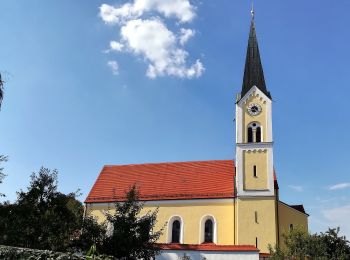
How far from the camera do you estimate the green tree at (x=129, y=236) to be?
20.7 metres

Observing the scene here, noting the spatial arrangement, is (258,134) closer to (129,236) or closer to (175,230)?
(175,230)

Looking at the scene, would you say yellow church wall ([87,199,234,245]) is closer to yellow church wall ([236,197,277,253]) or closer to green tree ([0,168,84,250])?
yellow church wall ([236,197,277,253])

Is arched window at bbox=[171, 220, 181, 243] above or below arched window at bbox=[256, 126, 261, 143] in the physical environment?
below

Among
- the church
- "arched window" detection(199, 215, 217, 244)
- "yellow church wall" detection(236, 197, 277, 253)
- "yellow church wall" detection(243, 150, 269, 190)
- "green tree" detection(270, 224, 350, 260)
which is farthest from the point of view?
"arched window" detection(199, 215, 217, 244)

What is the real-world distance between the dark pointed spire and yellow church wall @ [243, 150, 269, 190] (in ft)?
19.4

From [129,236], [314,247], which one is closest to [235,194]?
[314,247]

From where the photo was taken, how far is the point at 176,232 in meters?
36.4

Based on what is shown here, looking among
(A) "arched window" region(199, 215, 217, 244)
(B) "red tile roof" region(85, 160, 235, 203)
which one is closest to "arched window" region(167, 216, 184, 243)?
(A) "arched window" region(199, 215, 217, 244)

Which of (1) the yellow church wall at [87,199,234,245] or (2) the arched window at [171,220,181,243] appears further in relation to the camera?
(2) the arched window at [171,220,181,243]

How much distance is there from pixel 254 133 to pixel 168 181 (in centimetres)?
989

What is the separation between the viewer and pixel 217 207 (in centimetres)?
3562

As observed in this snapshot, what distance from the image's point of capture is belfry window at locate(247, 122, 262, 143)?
36375mm

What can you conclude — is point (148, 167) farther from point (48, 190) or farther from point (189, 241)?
point (48, 190)

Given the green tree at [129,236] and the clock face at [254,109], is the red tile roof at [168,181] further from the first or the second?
the green tree at [129,236]
